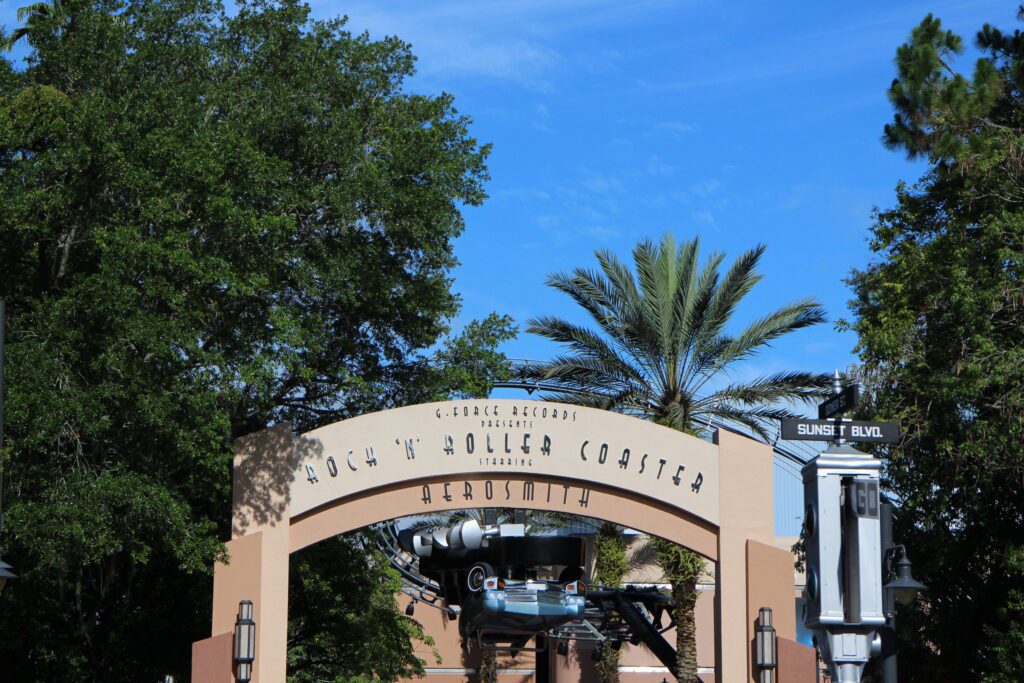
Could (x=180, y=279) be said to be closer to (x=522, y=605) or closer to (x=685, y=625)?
(x=522, y=605)

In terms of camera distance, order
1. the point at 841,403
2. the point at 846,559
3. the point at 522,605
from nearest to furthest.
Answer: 1. the point at 846,559
2. the point at 841,403
3. the point at 522,605

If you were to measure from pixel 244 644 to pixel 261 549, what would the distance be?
4.16 feet

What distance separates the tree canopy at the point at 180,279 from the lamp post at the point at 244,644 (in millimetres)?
883

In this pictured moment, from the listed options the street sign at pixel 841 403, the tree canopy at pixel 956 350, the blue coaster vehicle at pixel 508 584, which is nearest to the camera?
the street sign at pixel 841 403

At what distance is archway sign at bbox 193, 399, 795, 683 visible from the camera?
722 inches

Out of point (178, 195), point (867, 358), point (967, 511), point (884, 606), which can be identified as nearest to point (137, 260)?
point (178, 195)

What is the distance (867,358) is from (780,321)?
246 centimetres

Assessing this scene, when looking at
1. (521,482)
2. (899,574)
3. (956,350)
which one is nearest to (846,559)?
(899,574)

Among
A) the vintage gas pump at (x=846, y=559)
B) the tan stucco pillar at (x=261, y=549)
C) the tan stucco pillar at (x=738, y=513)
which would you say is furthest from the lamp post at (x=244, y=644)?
the vintage gas pump at (x=846, y=559)

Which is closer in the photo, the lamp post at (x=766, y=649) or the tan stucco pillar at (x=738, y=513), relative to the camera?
the lamp post at (x=766, y=649)

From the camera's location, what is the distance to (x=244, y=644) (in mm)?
17547

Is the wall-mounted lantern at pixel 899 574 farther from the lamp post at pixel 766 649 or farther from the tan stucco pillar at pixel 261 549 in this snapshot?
the tan stucco pillar at pixel 261 549

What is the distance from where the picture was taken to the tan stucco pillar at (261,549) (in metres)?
17.9

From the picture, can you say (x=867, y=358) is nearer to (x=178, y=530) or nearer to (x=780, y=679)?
(x=780, y=679)
